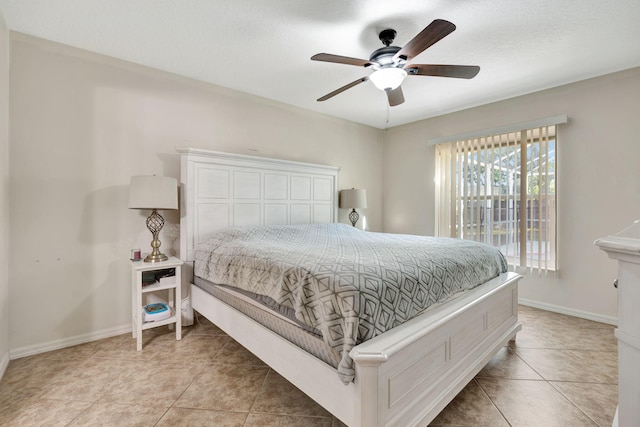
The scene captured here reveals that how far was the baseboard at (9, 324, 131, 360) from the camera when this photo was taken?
2119mm

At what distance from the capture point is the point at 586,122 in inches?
114

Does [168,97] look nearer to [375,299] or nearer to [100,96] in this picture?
[100,96]

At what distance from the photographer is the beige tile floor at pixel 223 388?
4.96 feet

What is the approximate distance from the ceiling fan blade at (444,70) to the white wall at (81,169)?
6.87 feet

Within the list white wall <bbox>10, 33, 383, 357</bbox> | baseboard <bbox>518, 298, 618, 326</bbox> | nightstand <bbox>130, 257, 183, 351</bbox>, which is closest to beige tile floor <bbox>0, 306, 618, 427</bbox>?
nightstand <bbox>130, 257, 183, 351</bbox>

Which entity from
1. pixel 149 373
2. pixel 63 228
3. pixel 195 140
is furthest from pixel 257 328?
pixel 195 140

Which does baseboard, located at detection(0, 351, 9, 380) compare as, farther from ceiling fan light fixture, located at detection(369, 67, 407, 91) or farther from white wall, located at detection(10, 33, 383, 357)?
ceiling fan light fixture, located at detection(369, 67, 407, 91)

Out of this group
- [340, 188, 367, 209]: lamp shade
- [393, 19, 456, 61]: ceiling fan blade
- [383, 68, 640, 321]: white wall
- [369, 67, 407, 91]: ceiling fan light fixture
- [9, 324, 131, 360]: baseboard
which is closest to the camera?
[393, 19, 456, 61]: ceiling fan blade

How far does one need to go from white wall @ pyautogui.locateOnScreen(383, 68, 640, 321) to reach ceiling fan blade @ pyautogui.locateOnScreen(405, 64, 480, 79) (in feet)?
6.21

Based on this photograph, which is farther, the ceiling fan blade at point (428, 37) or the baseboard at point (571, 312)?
the baseboard at point (571, 312)

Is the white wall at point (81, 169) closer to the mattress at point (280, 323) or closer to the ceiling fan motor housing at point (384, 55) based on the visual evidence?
the mattress at point (280, 323)

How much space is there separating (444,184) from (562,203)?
52.1 inches

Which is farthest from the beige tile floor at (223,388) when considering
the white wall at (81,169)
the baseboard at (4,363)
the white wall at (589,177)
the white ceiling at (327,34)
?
the white ceiling at (327,34)

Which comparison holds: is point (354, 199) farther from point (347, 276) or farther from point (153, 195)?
point (347, 276)
